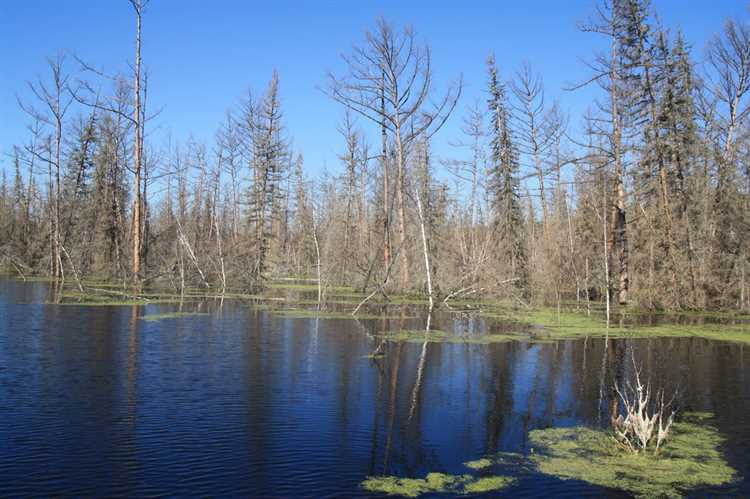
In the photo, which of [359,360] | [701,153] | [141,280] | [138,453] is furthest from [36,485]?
[701,153]

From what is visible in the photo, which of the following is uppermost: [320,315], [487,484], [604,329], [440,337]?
[320,315]

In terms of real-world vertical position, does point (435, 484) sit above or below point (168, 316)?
below

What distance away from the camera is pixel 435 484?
7.66m

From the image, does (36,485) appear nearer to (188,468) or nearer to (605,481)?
(188,468)

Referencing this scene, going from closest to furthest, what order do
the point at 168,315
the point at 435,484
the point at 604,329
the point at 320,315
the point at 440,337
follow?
the point at 435,484 < the point at 440,337 < the point at 168,315 < the point at 604,329 < the point at 320,315

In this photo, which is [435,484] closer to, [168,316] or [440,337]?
[440,337]

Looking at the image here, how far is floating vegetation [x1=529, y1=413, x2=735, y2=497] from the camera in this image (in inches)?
315

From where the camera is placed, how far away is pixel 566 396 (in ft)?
41.8

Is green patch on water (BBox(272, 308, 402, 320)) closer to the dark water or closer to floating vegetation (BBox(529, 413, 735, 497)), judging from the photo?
the dark water

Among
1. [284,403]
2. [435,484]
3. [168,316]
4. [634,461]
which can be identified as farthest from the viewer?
[168,316]

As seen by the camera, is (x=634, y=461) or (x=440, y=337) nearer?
(x=634, y=461)

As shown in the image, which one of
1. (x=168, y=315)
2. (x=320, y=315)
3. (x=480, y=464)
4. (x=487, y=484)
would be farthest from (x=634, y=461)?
(x=168, y=315)

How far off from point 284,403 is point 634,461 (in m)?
5.69

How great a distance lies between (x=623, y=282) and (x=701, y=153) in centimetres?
775
